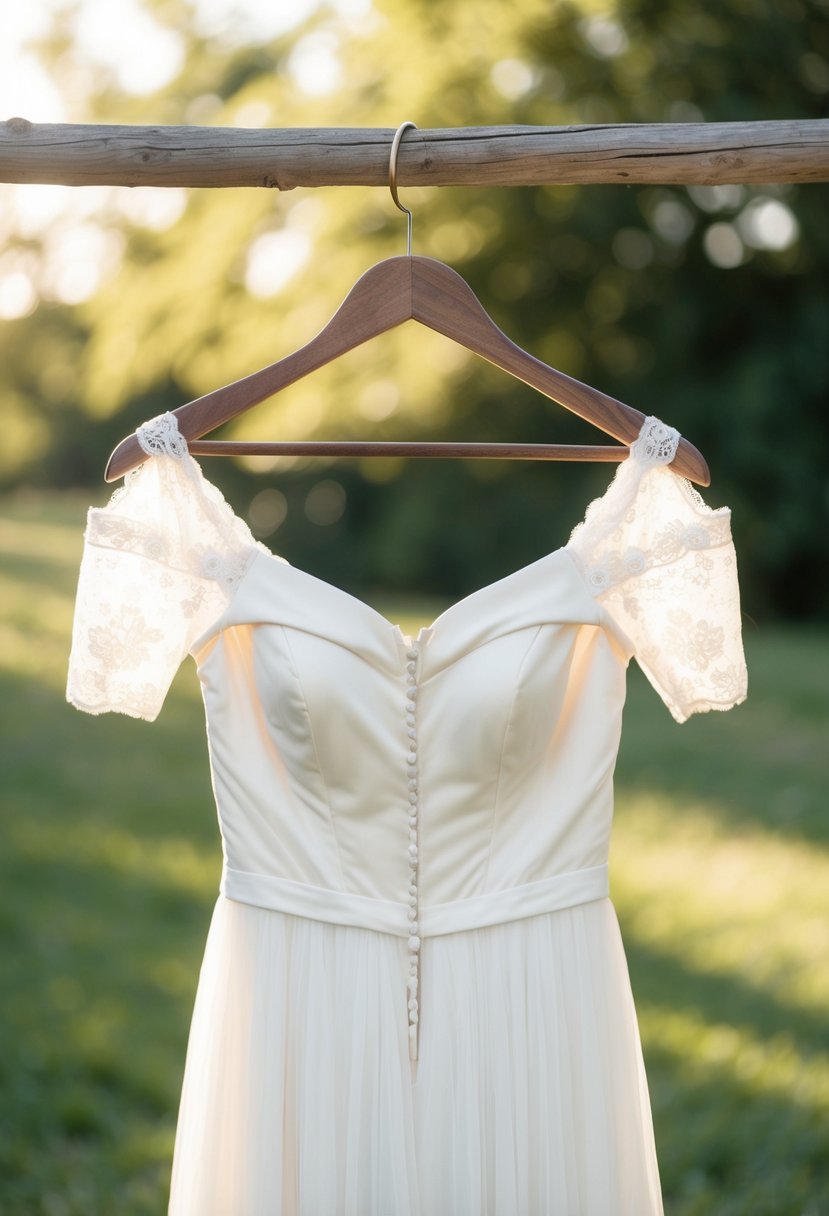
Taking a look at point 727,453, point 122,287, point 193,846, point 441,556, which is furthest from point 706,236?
point 193,846

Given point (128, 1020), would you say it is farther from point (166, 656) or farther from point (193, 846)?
point (166, 656)

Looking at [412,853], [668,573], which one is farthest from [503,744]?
[668,573]

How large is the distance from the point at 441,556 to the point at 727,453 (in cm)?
282

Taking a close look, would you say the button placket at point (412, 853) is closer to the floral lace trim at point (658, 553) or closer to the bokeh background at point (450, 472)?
the floral lace trim at point (658, 553)

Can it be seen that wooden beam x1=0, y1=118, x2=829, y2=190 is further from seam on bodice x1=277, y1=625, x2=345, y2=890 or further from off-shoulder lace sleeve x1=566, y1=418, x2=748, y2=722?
seam on bodice x1=277, y1=625, x2=345, y2=890

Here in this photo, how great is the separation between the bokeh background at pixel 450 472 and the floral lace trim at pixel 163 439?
1.85 m

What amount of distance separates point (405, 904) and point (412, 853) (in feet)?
0.20

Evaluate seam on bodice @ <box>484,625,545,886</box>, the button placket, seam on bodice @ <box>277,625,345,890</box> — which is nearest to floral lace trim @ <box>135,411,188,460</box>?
seam on bodice @ <box>277,625,345,890</box>

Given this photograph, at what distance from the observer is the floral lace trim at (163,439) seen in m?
1.40

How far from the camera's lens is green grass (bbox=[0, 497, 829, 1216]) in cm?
274

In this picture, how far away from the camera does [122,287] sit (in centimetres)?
891

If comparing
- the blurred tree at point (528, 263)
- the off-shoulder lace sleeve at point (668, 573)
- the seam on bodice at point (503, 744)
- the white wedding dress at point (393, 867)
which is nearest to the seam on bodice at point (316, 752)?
the white wedding dress at point (393, 867)

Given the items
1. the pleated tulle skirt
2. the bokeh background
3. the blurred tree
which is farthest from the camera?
the blurred tree

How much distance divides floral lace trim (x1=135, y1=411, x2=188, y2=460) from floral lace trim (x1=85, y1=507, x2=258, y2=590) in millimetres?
88
